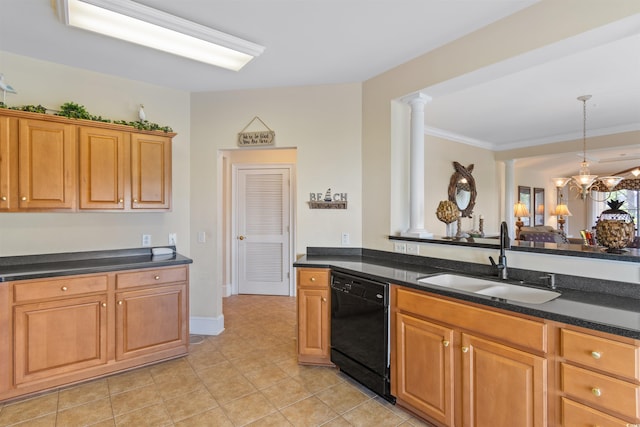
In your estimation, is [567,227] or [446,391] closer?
[446,391]

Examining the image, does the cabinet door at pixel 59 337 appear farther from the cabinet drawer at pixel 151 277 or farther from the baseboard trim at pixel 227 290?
the baseboard trim at pixel 227 290

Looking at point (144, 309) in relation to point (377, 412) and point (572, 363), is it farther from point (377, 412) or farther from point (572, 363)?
point (572, 363)

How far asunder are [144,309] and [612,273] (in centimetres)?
328

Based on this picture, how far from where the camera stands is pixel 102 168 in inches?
110

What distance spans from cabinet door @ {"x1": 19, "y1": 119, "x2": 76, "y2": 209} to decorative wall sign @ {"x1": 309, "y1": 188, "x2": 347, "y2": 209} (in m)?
2.09

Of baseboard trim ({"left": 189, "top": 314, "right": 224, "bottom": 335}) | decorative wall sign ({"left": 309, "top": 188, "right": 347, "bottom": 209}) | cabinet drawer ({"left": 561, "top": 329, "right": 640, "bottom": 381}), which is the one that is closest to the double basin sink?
cabinet drawer ({"left": 561, "top": 329, "right": 640, "bottom": 381})

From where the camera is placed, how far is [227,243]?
493cm

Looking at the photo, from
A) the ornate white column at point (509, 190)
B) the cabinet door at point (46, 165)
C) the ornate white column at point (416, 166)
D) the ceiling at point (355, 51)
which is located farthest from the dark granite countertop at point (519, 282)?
the ornate white column at point (509, 190)

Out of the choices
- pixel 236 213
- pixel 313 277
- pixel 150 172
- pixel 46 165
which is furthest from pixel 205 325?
pixel 46 165

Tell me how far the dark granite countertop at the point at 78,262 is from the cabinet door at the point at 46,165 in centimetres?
49

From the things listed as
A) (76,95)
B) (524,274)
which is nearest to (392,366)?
(524,274)

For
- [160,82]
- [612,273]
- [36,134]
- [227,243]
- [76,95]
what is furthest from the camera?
[227,243]

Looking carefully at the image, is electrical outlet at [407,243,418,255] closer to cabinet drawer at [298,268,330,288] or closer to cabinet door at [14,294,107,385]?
cabinet drawer at [298,268,330,288]

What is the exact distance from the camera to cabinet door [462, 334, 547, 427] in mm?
1521
